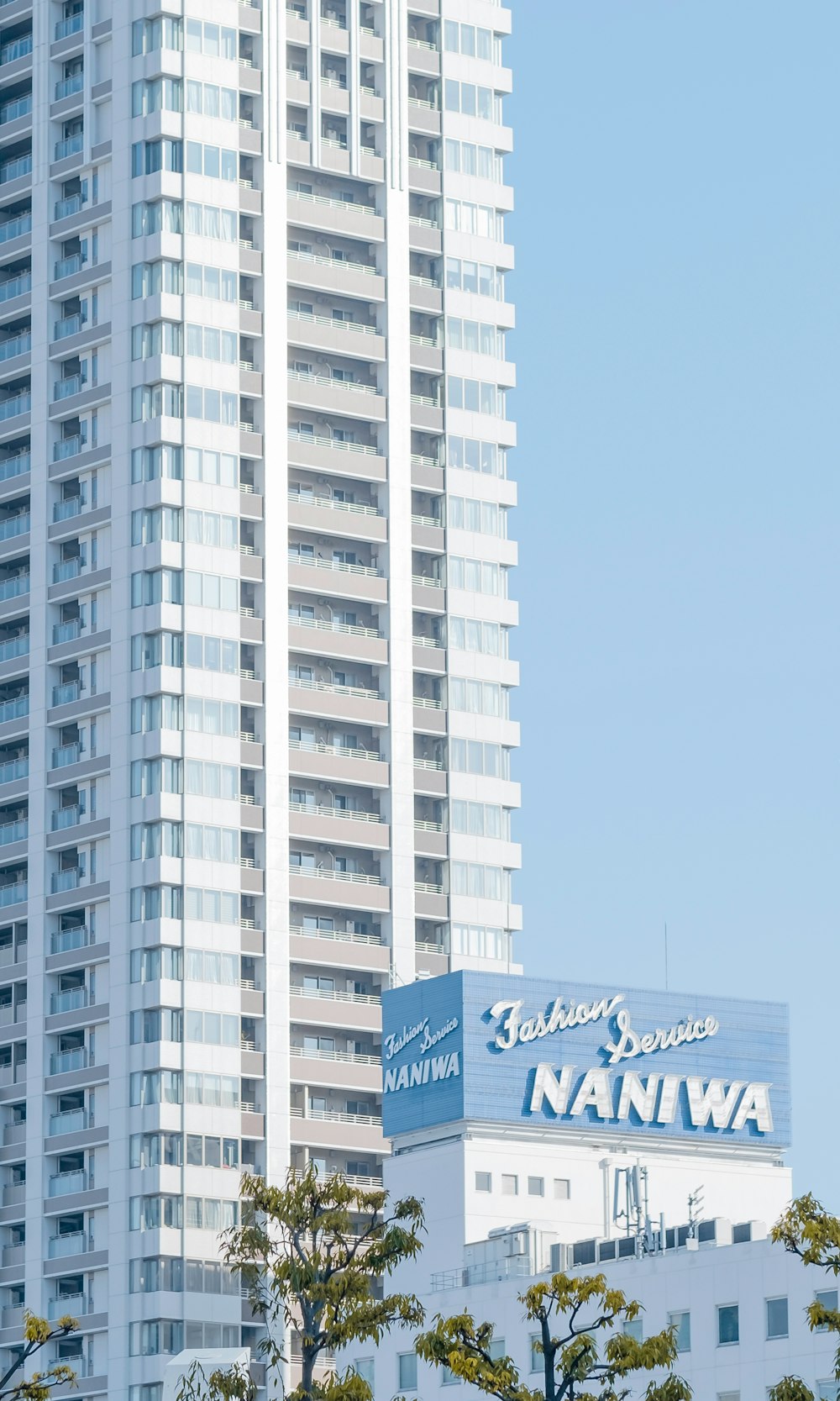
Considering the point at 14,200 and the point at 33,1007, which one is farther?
the point at 14,200

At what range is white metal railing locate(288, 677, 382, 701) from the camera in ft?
592

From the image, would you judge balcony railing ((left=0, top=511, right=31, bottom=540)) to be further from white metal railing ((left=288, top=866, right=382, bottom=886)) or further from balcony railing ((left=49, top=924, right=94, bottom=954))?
white metal railing ((left=288, top=866, right=382, bottom=886))

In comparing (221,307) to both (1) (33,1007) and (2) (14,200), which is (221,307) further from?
(1) (33,1007)

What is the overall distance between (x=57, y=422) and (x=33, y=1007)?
33592mm

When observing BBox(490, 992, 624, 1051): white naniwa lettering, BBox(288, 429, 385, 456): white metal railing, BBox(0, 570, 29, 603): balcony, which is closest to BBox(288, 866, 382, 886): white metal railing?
BBox(0, 570, 29, 603): balcony

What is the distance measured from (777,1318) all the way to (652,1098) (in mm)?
35187

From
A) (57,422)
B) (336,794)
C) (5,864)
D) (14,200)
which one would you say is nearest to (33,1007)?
(5,864)

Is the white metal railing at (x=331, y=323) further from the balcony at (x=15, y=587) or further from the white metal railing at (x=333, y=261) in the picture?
the balcony at (x=15, y=587)

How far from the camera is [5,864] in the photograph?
181 meters

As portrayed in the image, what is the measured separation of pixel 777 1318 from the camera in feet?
381

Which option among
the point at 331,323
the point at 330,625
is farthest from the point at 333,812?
the point at 331,323

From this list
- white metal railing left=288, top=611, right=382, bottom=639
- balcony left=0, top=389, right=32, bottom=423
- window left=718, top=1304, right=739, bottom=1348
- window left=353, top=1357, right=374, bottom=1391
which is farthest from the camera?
balcony left=0, top=389, right=32, bottom=423

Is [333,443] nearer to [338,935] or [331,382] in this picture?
[331,382]

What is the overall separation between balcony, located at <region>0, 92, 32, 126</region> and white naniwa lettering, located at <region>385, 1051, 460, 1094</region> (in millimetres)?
67833
